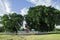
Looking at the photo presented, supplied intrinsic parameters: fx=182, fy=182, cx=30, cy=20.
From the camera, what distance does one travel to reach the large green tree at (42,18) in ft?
164

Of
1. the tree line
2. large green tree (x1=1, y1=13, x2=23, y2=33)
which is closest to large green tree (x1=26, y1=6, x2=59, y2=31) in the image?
the tree line

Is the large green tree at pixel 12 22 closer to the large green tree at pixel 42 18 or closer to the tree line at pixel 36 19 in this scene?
the tree line at pixel 36 19

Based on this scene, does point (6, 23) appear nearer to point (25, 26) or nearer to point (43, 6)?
point (25, 26)

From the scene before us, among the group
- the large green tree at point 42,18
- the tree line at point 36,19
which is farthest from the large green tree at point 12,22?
the large green tree at point 42,18

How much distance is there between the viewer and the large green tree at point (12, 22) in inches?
1929

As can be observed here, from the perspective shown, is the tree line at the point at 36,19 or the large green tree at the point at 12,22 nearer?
the large green tree at the point at 12,22

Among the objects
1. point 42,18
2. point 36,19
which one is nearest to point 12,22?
point 36,19

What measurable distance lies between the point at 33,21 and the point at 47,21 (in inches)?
162

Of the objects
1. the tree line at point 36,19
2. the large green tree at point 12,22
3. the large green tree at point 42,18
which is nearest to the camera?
the large green tree at point 12,22

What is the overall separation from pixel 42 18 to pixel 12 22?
8431mm

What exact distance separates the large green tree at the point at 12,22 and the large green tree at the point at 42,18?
318cm

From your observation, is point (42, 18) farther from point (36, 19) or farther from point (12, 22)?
point (12, 22)

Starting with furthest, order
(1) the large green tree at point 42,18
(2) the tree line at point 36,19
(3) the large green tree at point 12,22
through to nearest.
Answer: (1) the large green tree at point 42,18 < (2) the tree line at point 36,19 < (3) the large green tree at point 12,22

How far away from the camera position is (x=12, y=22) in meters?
49.2
